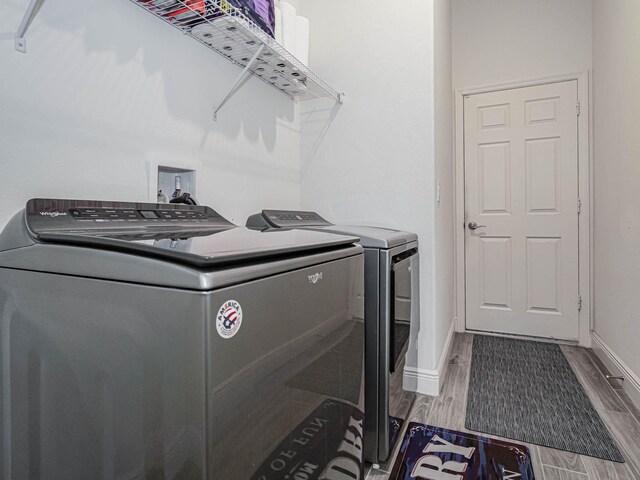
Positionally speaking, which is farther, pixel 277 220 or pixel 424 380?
pixel 424 380

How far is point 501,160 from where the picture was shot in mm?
3168

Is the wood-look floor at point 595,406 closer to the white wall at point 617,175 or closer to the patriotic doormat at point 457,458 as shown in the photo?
the patriotic doormat at point 457,458

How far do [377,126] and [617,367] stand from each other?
1.97m

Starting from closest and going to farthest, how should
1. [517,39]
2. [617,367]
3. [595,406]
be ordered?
[595,406] → [617,367] → [517,39]

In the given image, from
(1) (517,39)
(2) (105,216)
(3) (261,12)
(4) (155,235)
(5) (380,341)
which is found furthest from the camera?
(1) (517,39)

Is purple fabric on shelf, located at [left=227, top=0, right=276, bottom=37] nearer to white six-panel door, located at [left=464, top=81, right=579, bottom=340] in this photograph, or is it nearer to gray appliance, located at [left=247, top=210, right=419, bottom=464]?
gray appliance, located at [left=247, top=210, right=419, bottom=464]

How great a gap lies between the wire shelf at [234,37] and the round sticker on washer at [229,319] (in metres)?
1.12

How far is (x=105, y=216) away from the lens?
3.48 feet

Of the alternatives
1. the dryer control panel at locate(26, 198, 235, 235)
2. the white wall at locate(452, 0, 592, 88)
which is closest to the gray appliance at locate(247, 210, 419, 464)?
the dryer control panel at locate(26, 198, 235, 235)

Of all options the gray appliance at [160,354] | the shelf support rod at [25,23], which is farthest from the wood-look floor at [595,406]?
the shelf support rod at [25,23]

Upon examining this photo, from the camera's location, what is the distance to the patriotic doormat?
1.43 m

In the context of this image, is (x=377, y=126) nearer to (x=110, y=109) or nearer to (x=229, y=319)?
(x=110, y=109)

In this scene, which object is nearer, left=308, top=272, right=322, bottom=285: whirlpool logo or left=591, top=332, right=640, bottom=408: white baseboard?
left=308, top=272, right=322, bottom=285: whirlpool logo

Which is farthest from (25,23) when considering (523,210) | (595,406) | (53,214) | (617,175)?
(523,210)
